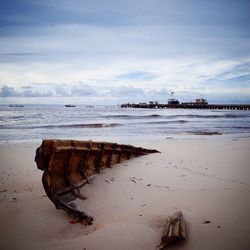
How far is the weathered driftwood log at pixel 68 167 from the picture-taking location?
4441mm

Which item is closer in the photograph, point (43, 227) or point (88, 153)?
point (43, 227)

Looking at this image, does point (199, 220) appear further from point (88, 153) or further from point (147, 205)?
point (88, 153)

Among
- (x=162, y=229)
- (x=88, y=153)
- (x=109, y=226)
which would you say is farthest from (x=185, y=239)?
(x=88, y=153)

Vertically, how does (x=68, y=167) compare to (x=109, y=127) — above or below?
above

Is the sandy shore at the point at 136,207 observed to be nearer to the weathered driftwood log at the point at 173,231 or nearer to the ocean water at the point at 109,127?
the weathered driftwood log at the point at 173,231

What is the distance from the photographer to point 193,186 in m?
5.80

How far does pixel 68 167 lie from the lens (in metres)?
5.23

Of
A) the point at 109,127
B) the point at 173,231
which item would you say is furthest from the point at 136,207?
the point at 109,127

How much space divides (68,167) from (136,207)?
1566 millimetres

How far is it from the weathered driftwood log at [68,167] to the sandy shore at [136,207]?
218 mm

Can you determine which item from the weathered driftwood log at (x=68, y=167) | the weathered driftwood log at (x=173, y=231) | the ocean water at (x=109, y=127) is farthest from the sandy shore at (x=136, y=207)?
the ocean water at (x=109, y=127)

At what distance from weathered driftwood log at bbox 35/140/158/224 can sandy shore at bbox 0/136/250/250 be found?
22 centimetres

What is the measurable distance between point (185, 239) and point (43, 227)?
231 cm

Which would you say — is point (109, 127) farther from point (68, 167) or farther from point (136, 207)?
point (136, 207)
